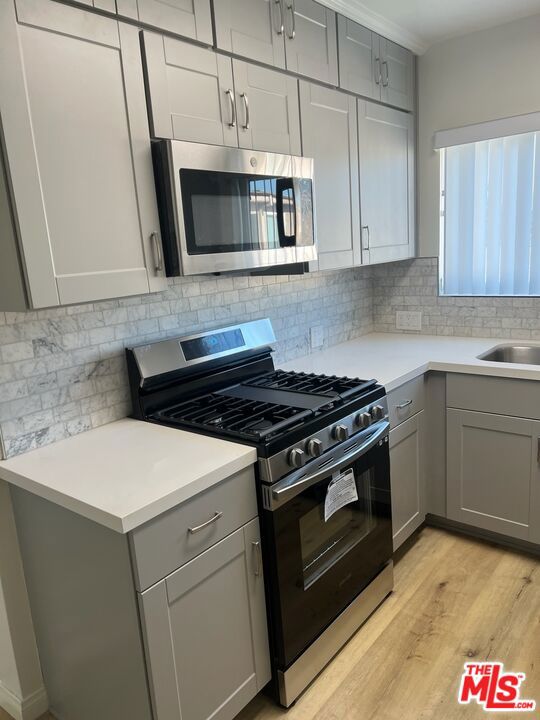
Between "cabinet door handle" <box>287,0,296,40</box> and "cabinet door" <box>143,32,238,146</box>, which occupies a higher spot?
"cabinet door handle" <box>287,0,296,40</box>

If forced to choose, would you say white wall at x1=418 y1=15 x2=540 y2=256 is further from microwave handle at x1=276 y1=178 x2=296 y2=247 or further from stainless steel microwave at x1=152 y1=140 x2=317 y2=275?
microwave handle at x1=276 y1=178 x2=296 y2=247

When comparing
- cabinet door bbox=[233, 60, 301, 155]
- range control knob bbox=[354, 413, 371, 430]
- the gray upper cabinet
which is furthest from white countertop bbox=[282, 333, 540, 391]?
the gray upper cabinet

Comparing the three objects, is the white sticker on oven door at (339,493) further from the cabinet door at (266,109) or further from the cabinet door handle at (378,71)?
the cabinet door handle at (378,71)

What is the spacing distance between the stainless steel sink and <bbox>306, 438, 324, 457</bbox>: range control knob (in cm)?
143

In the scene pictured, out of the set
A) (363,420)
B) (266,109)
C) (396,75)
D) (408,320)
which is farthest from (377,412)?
(396,75)

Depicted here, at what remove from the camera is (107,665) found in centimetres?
151

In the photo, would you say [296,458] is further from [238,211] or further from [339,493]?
[238,211]

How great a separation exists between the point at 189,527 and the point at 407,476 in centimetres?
136

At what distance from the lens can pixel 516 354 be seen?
2.81 m

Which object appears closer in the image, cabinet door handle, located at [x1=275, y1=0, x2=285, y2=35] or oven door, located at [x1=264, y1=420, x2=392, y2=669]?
oven door, located at [x1=264, y1=420, x2=392, y2=669]

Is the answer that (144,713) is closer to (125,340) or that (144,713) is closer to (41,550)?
(41,550)

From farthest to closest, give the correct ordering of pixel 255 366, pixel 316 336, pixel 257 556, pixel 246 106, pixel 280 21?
pixel 316 336, pixel 255 366, pixel 280 21, pixel 246 106, pixel 257 556

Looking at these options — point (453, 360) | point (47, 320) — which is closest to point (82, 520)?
point (47, 320)

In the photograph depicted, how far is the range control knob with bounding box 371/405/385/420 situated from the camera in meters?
2.05
